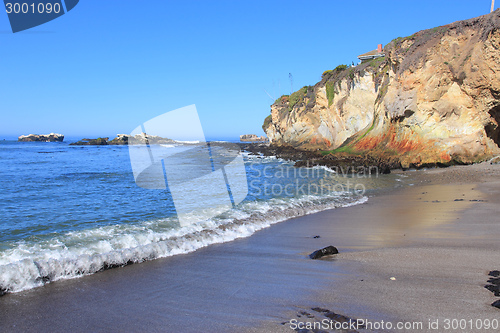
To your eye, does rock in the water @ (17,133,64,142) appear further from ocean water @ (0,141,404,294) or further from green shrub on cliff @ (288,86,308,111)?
ocean water @ (0,141,404,294)

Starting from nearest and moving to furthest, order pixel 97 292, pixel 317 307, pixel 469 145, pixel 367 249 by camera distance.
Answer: pixel 317 307 < pixel 97 292 < pixel 367 249 < pixel 469 145

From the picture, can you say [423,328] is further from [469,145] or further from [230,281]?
[469,145]

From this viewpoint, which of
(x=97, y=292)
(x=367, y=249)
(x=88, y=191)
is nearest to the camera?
(x=97, y=292)

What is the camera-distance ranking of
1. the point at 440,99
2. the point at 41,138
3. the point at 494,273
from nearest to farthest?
the point at 494,273
the point at 440,99
the point at 41,138

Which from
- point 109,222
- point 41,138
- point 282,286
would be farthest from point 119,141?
point 282,286


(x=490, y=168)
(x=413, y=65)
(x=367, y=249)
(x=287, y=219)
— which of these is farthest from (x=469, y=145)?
(x=367, y=249)

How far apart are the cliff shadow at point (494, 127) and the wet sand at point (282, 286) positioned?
1255 centimetres

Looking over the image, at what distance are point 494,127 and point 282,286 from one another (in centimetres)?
1775

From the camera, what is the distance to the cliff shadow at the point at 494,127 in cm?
1620

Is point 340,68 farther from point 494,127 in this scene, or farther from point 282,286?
point 282,286

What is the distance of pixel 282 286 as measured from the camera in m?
3.93

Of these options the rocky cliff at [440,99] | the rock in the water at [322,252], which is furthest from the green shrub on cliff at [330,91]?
the rock in the water at [322,252]

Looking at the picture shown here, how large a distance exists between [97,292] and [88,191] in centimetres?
965

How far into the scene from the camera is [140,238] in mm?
6332
